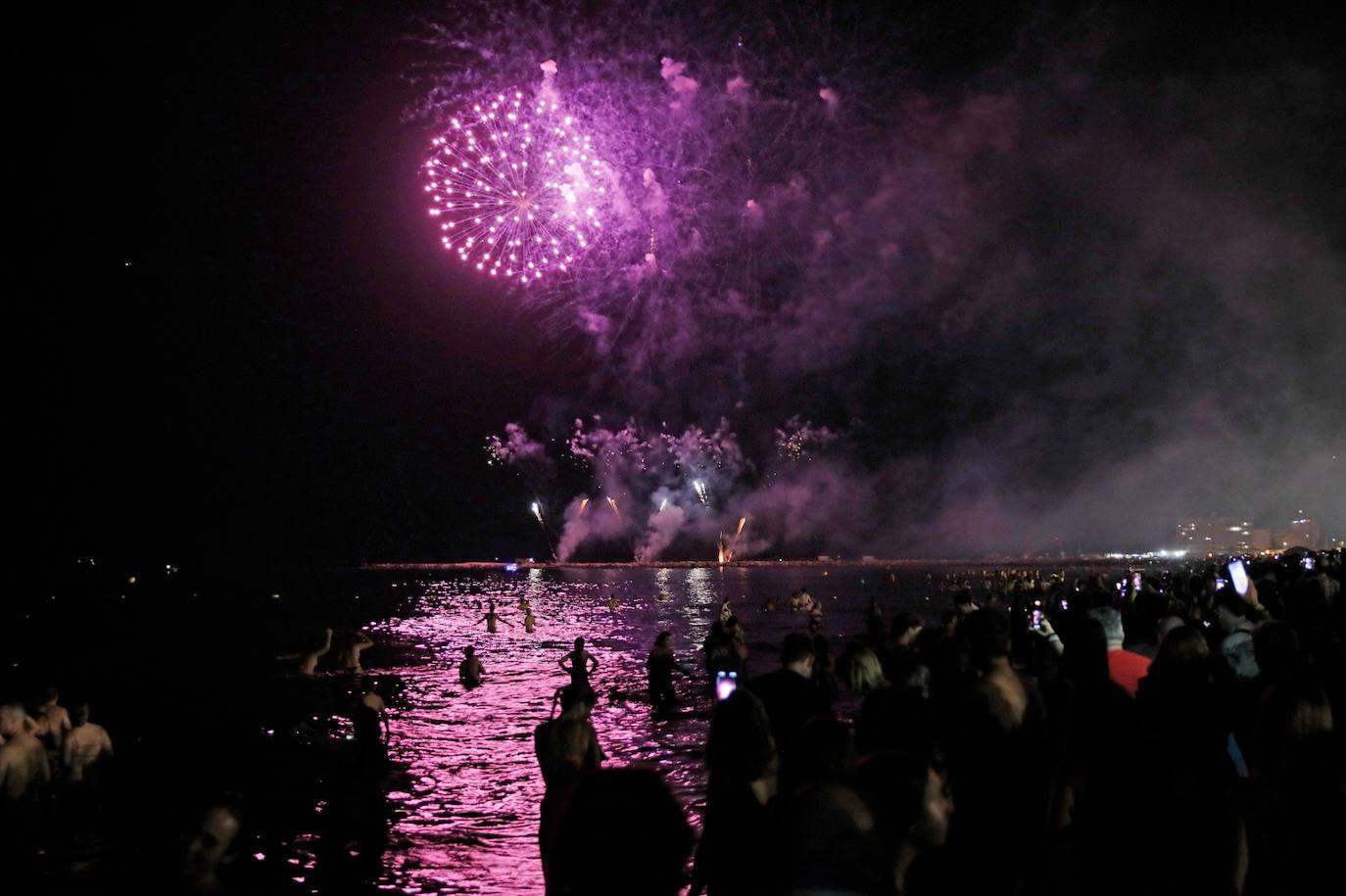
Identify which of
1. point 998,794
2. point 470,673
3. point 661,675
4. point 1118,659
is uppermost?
point 1118,659

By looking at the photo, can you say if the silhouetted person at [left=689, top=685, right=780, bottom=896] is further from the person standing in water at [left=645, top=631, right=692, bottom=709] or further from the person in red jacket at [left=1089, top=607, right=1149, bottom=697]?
the person standing in water at [left=645, top=631, right=692, bottom=709]

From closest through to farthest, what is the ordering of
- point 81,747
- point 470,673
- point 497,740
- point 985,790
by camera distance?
point 985,790, point 81,747, point 497,740, point 470,673

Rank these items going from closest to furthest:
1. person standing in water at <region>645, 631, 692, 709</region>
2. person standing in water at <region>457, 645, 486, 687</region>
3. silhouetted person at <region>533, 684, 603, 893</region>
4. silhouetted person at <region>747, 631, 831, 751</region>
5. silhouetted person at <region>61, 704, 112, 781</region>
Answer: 1. silhouetted person at <region>747, 631, 831, 751</region>
2. silhouetted person at <region>533, 684, 603, 893</region>
3. silhouetted person at <region>61, 704, 112, 781</region>
4. person standing in water at <region>645, 631, 692, 709</region>
5. person standing in water at <region>457, 645, 486, 687</region>

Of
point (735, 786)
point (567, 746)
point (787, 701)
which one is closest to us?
point (735, 786)

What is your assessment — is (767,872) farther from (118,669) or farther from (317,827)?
(118,669)

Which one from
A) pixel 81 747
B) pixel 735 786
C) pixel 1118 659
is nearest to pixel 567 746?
pixel 735 786

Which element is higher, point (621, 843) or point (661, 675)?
point (621, 843)

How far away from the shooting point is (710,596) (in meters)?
70.4

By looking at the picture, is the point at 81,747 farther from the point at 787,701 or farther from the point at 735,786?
the point at 735,786

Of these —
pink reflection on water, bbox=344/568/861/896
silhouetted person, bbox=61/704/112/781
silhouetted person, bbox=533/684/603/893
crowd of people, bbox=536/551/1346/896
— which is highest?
crowd of people, bbox=536/551/1346/896

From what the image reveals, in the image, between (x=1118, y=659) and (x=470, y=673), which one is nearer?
(x=1118, y=659)

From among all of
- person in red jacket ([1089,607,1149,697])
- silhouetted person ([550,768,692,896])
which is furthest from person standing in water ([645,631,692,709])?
silhouetted person ([550,768,692,896])

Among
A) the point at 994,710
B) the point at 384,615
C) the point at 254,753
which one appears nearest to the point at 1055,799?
the point at 994,710

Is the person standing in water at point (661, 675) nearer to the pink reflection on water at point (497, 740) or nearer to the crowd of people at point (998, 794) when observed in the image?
the pink reflection on water at point (497, 740)
